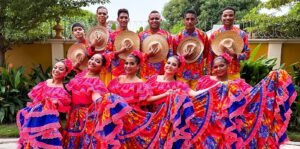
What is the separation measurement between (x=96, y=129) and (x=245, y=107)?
57.5 inches

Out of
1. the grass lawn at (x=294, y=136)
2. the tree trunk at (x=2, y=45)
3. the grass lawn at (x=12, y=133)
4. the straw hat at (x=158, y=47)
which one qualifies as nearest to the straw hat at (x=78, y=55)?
the straw hat at (x=158, y=47)

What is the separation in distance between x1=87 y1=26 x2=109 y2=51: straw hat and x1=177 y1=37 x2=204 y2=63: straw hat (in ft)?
3.17

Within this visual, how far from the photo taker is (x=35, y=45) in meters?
8.46

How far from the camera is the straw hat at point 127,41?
4224mm

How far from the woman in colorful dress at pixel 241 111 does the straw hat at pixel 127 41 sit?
3.45 ft

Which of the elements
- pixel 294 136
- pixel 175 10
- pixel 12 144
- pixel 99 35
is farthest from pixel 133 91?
pixel 175 10

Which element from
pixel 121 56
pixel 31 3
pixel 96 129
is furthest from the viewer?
pixel 31 3

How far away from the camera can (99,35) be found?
14.4ft

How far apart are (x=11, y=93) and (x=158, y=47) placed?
3.44 meters

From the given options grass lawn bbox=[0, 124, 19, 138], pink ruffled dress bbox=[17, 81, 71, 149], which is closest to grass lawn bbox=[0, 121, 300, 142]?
grass lawn bbox=[0, 124, 19, 138]

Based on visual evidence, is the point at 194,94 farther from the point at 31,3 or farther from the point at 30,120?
the point at 31,3

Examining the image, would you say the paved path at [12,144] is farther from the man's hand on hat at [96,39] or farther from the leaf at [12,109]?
the man's hand on hat at [96,39]

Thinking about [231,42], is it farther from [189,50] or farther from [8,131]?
[8,131]

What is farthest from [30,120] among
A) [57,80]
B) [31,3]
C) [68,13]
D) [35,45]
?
[35,45]
